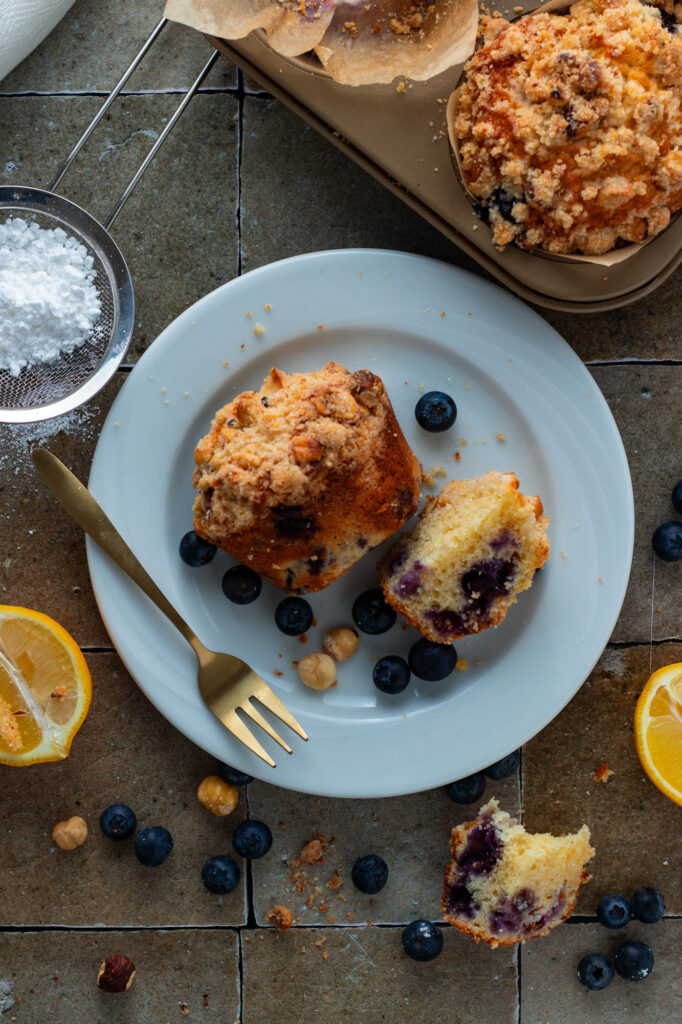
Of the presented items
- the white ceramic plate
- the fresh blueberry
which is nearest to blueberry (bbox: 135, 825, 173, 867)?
the white ceramic plate

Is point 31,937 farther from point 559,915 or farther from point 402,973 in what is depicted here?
point 559,915

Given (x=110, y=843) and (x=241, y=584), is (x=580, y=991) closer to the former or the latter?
(x=110, y=843)

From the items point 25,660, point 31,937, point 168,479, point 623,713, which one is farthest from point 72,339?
point 623,713

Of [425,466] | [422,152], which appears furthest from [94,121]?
[425,466]

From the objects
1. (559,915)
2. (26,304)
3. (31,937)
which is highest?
(26,304)

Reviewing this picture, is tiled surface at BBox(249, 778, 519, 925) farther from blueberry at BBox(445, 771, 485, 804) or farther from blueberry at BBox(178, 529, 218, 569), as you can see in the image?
blueberry at BBox(178, 529, 218, 569)

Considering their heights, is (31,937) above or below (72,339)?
below

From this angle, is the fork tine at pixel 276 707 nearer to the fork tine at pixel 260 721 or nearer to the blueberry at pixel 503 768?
the fork tine at pixel 260 721
